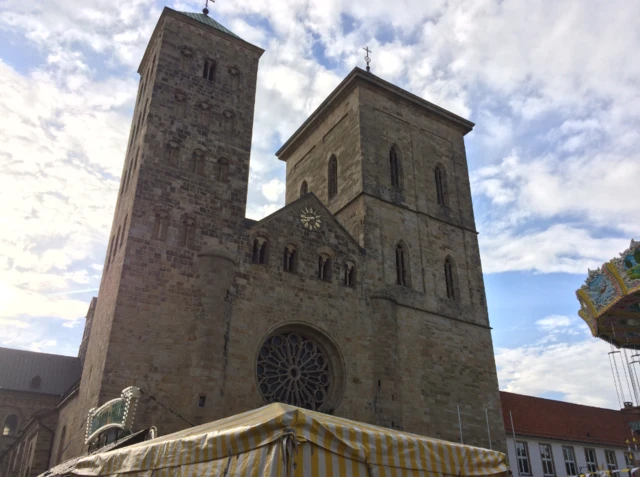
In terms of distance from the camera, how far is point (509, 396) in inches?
1268

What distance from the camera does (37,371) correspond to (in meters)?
40.0

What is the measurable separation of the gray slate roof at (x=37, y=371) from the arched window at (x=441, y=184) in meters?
28.7

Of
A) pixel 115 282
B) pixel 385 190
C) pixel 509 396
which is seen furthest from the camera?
pixel 509 396

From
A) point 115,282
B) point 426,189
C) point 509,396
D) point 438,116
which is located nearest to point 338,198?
point 426,189

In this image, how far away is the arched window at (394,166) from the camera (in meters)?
24.9

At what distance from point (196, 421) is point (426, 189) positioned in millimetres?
15320

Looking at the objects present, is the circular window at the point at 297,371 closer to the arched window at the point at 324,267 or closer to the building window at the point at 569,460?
the arched window at the point at 324,267

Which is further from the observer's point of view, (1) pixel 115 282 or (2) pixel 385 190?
(2) pixel 385 190

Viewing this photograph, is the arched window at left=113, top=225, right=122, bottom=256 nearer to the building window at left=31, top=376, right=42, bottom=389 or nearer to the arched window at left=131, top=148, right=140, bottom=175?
the arched window at left=131, top=148, right=140, bottom=175

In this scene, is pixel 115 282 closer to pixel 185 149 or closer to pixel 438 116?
pixel 185 149

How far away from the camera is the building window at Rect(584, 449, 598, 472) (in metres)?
30.6

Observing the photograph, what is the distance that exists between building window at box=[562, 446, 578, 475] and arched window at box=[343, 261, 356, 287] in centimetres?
1789

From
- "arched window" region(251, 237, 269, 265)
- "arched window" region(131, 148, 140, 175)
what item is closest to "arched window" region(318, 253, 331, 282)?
"arched window" region(251, 237, 269, 265)

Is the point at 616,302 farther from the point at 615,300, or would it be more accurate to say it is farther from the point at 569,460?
the point at 569,460
